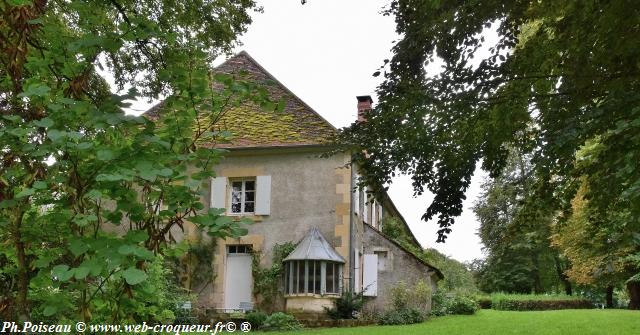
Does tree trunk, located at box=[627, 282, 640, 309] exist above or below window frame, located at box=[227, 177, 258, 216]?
below

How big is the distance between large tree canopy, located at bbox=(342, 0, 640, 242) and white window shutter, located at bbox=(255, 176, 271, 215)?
29.7 ft

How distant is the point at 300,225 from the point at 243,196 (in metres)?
1.98

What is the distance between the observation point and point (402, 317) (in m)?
14.5

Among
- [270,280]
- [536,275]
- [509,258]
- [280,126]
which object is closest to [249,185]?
[280,126]

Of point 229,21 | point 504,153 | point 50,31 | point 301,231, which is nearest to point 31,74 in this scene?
point 50,31

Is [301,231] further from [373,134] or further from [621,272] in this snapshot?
[621,272]

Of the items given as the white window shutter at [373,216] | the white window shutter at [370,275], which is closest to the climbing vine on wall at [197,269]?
the white window shutter at [370,275]

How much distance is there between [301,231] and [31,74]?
42.9 feet

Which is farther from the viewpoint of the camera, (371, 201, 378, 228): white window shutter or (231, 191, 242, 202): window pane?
(371, 201, 378, 228): white window shutter

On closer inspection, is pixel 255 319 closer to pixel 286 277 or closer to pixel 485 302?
pixel 286 277

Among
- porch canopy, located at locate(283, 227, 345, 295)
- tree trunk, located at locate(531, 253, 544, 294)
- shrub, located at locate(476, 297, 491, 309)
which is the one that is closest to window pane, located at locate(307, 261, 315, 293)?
porch canopy, located at locate(283, 227, 345, 295)

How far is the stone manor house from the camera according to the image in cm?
1488

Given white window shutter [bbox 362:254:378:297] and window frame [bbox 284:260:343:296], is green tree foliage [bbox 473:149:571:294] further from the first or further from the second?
window frame [bbox 284:260:343:296]

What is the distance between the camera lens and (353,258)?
15.2m
